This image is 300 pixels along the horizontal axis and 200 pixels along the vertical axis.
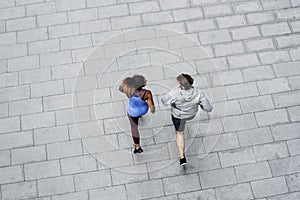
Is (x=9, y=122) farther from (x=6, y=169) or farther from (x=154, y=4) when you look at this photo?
(x=154, y=4)

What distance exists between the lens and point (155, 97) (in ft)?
25.6

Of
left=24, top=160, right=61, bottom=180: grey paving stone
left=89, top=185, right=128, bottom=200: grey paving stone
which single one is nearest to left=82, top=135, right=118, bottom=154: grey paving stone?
left=24, top=160, right=61, bottom=180: grey paving stone

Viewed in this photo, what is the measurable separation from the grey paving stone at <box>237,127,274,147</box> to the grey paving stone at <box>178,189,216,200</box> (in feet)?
3.64

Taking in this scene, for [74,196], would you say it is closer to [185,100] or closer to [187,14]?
[185,100]

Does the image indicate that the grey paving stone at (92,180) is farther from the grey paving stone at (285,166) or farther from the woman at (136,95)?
the grey paving stone at (285,166)

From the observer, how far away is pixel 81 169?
23.6 feet

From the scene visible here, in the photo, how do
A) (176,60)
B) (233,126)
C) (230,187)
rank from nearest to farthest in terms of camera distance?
1. (230,187)
2. (233,126)
3. (176,60)

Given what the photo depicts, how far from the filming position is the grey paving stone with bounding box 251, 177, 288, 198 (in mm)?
7016

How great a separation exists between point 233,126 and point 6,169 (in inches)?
169

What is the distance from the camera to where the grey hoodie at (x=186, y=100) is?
6.22m

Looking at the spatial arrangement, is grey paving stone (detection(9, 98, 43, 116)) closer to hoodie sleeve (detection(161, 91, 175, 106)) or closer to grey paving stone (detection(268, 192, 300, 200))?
hoodie sleeve (detection(161, 91, 175, 106))

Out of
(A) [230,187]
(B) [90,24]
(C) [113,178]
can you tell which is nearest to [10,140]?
(C) [113,178]

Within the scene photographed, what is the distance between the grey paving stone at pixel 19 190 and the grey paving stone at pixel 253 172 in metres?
3.68

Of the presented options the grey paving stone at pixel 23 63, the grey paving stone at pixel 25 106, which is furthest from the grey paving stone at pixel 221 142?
the grey paving stone at pixel 23 63
